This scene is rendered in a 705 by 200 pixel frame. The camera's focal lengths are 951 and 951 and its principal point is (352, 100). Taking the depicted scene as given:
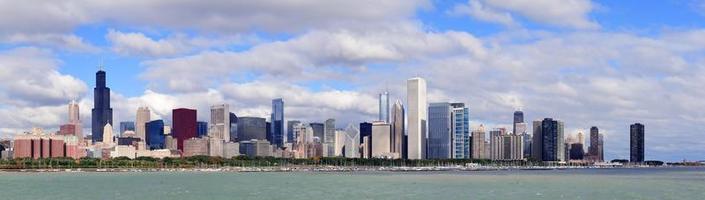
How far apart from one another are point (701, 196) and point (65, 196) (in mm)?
78546

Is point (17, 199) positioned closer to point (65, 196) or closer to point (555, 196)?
point (65, 196)

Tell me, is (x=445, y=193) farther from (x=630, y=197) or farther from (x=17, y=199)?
(x=17, y=199)

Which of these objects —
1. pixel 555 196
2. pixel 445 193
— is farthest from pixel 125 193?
Result: pixel 555 196

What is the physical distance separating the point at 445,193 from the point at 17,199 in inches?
2146

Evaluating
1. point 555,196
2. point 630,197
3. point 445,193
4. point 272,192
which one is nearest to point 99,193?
point 272,192

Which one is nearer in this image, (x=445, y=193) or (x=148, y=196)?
(x=148, y=196)

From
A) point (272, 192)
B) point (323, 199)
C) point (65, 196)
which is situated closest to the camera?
point (323, 199)

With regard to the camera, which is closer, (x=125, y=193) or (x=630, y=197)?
(x=630, y=197)

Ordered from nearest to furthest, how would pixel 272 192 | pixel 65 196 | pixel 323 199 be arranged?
pixel 323 199 → pixel 65 196 → pixel 272 192

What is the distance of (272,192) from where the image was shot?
128 metres

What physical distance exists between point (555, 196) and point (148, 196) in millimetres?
49902

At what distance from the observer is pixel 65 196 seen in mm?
119188

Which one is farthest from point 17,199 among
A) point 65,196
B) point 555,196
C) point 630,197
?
point 630,197

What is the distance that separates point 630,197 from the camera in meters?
114
